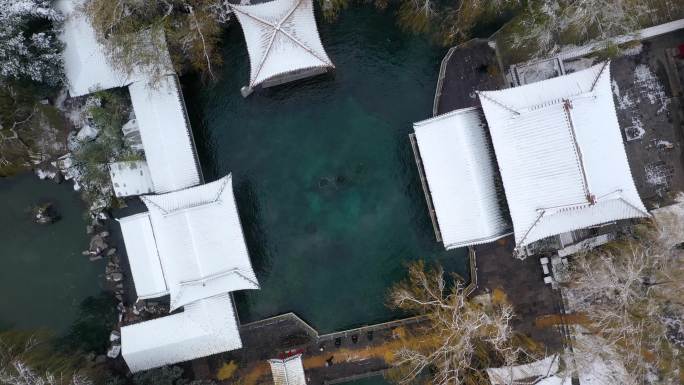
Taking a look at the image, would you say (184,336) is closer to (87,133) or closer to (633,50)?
(87,133)

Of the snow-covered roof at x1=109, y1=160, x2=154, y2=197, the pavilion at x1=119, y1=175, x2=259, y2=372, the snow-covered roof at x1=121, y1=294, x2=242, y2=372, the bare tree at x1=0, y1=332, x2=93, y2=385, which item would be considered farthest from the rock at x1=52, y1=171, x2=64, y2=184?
the snow-covered roof at x1=121, y1=294, x2=242, y2=372

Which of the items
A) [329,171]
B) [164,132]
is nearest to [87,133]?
[164,132]

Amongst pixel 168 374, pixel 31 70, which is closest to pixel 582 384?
pixel 168 374

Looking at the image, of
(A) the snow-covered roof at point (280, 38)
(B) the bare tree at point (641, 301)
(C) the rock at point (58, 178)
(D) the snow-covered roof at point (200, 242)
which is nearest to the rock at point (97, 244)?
(C) the rock at point (58, 178)

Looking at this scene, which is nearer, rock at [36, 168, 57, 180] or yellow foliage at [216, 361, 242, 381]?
yellow foliage at [216, 361, 242, 381]

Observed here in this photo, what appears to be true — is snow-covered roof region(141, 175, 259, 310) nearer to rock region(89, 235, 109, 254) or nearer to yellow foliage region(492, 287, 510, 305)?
rock region(89, 235, 109, 254)

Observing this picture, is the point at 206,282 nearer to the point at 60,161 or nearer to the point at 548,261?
the point at 60,161
